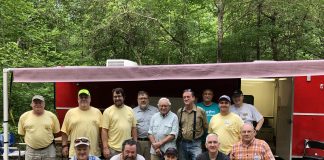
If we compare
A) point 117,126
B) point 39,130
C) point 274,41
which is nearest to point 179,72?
point 117,126

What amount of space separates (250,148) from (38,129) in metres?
3.00

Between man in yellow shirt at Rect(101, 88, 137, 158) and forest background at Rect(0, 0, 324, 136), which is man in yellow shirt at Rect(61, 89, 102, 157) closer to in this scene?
man in yellow shirt at Rect(101, 88, 137, 158)

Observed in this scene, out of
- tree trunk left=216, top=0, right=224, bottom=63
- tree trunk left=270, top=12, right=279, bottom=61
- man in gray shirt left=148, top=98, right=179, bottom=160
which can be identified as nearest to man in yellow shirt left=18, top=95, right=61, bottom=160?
man in gray shirt left=148, top=98, right=179, bottom=160

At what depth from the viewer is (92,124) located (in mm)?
5797

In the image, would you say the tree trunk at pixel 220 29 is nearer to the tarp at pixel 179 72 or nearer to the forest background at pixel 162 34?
the forest background at pixel 162 34

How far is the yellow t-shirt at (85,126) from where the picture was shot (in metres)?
5.77

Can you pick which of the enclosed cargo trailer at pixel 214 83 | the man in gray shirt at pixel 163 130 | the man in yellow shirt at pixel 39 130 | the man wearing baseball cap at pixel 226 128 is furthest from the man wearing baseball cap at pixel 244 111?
the man in yellow shirt at pixel 39 130

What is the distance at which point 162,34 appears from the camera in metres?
14.2

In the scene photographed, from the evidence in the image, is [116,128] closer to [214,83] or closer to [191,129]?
[191,129]

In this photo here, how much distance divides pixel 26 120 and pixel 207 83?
3.54m

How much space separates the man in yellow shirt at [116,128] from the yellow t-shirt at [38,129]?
84 centimetres

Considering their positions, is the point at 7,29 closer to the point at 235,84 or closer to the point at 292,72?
the point at 235,84

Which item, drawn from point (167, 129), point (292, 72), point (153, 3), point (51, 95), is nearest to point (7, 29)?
point (51, 95)

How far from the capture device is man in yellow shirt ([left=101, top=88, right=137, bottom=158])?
576cm
